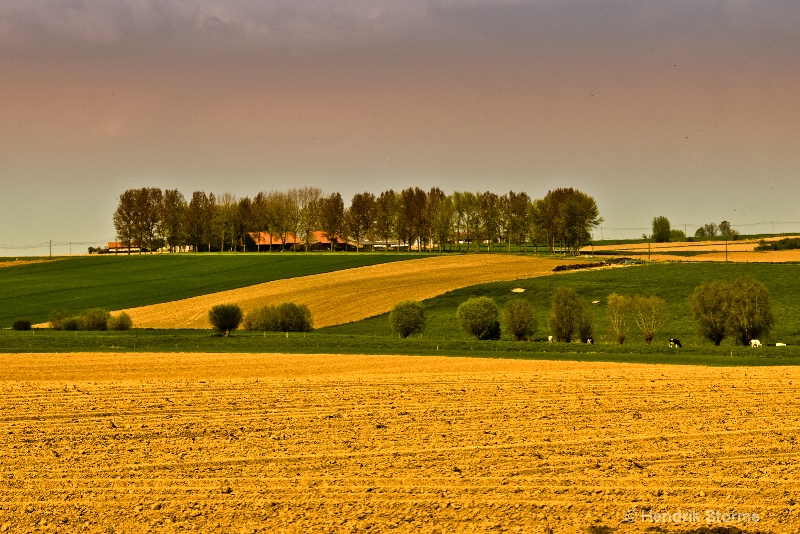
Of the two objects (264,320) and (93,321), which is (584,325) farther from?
(93,321)

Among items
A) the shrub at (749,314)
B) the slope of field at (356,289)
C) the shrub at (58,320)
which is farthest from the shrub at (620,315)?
the shrub at (58,320)

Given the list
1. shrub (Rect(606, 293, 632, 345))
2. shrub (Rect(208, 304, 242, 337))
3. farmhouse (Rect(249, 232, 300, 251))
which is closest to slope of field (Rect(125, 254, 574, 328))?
shrub (Rect(208, 304, 242, 337))

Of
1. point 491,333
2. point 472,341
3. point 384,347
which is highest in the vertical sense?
point 472,341

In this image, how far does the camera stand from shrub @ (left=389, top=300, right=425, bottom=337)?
55.1 m

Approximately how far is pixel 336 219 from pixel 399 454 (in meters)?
147

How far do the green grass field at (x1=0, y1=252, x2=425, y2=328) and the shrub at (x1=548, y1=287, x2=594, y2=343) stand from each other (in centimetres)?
4642

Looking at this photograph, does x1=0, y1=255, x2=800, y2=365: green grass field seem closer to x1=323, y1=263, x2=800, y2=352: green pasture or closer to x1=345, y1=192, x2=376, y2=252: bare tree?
x1=323, y1=263, x2=800, y2=352: green pasture

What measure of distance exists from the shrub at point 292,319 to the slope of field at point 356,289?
889cm

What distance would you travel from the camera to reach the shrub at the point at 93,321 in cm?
5659

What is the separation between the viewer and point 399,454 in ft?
52.8

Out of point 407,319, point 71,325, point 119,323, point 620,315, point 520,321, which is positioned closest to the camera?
point 620,315

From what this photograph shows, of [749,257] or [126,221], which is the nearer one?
[749,257]

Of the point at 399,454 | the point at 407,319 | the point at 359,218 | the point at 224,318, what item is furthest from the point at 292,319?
the point at 359,218

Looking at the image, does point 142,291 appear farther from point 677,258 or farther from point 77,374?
point 677,258
